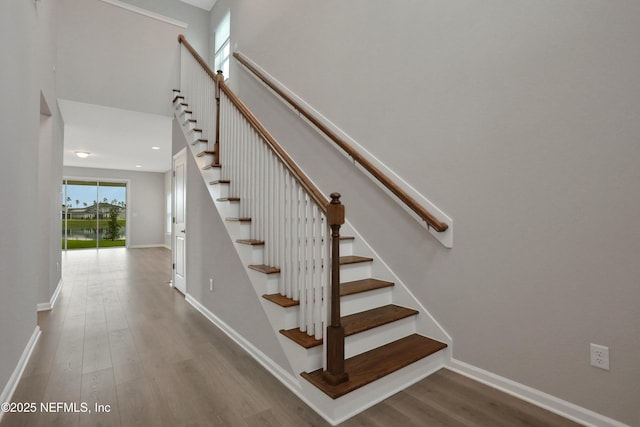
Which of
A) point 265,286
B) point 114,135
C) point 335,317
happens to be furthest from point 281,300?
point 114,135

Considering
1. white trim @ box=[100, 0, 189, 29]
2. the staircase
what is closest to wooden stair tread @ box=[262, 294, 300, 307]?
the staircase

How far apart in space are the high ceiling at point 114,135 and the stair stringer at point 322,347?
2.78 m

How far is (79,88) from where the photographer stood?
4309 millimetres

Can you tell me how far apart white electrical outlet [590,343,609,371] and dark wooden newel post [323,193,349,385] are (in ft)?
4.41

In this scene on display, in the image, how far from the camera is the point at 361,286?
8.52 feet

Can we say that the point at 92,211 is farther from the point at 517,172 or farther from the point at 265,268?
the point at 517,172

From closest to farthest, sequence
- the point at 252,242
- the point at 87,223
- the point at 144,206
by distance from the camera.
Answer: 1. the point at 252,242
2. the point at 87,223
3. the point at 144,206

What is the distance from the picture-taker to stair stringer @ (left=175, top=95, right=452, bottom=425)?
184 centimetres

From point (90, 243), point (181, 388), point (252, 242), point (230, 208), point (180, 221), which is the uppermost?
point (230, 208)

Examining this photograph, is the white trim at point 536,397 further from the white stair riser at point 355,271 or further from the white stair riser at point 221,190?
the white stair riser at point 221,190

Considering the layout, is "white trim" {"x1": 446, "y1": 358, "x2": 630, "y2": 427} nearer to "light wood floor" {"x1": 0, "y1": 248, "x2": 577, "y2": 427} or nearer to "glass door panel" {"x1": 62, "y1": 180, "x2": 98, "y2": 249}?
"light wood floor" {"x1": 0, "y1": 248, "x2": 577, "y2": 427}

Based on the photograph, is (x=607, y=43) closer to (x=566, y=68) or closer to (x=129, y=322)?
(x=566, y=68)

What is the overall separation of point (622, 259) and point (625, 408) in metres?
0.76

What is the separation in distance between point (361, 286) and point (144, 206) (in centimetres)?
1106
